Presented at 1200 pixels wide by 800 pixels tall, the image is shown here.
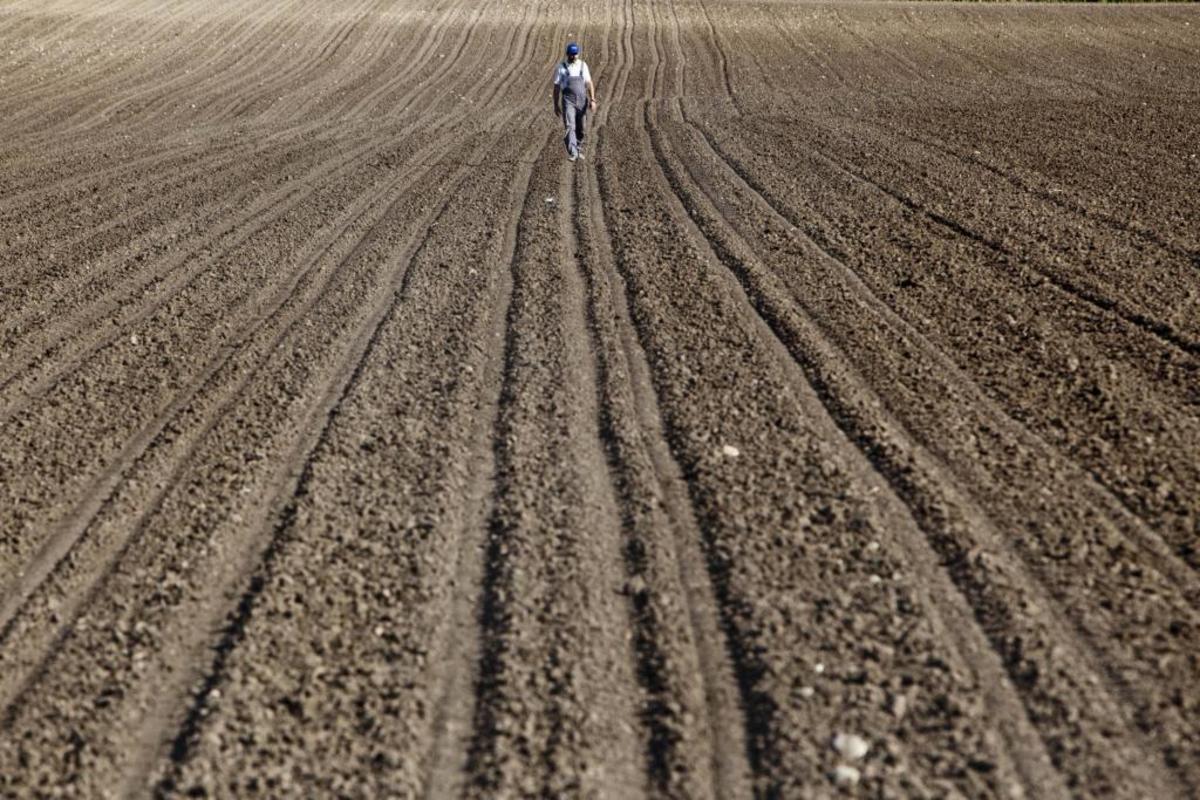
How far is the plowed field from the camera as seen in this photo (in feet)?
14.4

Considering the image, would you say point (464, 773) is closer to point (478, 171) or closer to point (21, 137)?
point (478, 171)

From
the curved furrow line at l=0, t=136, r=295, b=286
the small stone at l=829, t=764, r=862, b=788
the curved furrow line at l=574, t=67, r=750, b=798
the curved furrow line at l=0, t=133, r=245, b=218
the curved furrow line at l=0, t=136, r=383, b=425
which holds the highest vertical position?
the curved furrow line at l=0, t=133, r=245, b=218

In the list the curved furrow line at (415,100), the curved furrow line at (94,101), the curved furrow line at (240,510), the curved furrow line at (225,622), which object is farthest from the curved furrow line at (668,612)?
the curved furrow line at (94,101)

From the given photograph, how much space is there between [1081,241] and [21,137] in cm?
1762

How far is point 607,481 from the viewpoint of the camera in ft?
21.0

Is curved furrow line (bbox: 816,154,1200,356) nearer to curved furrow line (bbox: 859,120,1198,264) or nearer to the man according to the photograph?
curved furrow line (bbox: 859,120,1198,264)

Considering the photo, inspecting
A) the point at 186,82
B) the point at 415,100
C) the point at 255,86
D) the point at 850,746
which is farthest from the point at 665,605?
the point at 186,82

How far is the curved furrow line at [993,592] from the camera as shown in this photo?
14.0ft

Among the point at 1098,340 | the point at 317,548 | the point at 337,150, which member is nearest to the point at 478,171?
the point at 337,150

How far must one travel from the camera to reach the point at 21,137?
20.3 meters

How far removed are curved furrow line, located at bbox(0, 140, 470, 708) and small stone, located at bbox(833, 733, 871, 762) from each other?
3307mm

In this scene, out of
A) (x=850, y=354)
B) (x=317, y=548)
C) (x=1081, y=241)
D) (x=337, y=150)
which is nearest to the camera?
(x=317, y=548)

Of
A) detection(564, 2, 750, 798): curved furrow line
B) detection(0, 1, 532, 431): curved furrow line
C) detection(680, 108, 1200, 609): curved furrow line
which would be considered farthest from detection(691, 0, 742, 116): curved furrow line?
detection(564, 2, 750, 798): curved furrow line

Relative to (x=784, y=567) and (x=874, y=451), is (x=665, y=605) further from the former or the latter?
(x=874, y=451)
